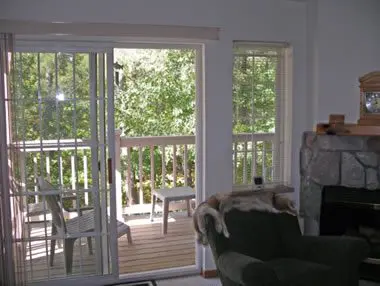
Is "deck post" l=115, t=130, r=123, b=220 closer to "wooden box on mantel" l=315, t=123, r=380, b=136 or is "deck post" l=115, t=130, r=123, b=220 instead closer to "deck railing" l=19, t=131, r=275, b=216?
"deck railing" l=19, t=131, r=275, b=216

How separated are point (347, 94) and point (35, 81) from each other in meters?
2.75

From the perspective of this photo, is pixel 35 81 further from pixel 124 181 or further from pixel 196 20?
pixel 124 181

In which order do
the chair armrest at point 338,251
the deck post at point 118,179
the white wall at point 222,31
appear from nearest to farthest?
the chair armrest at point 338,251 → the white wall at point 222,31 → the deck post at point 118,179

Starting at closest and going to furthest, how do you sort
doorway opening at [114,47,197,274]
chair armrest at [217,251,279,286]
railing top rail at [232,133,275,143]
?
1. chair armrest at [217,251,279,286]
2. railing top rail at [232,133,275,143]
3. doorway opening at [114,47,197,274]

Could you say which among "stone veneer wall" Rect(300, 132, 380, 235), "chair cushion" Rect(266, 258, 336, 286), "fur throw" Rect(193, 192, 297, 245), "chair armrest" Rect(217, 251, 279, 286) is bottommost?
"chair cushion" Rect(266, 258, 336, 286)

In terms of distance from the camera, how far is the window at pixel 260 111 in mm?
3787

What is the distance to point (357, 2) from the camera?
373 centimetres

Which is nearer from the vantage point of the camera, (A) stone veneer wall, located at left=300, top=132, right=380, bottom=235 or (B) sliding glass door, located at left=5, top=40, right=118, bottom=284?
(B) sliding glass door, located at left=5, top=40, right=118, bottom=284

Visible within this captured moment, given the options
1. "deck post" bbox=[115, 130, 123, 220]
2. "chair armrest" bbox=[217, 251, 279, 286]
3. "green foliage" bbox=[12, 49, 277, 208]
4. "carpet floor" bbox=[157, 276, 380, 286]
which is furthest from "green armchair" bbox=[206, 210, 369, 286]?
"deck post" bbox=[115, 130, 123, 220]

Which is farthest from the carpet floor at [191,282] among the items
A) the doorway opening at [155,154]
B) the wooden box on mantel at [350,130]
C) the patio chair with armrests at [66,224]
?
the wooden box on mantel at [350,130]

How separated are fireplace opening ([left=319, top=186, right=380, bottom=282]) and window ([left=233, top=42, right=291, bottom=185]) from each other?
1.72ft

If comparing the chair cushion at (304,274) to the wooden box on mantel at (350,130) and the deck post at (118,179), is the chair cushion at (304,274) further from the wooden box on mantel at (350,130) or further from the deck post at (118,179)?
the deck post at (118,179)

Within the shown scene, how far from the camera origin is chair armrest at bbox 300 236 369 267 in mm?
2822

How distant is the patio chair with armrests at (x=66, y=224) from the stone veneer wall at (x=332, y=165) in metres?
1.96
